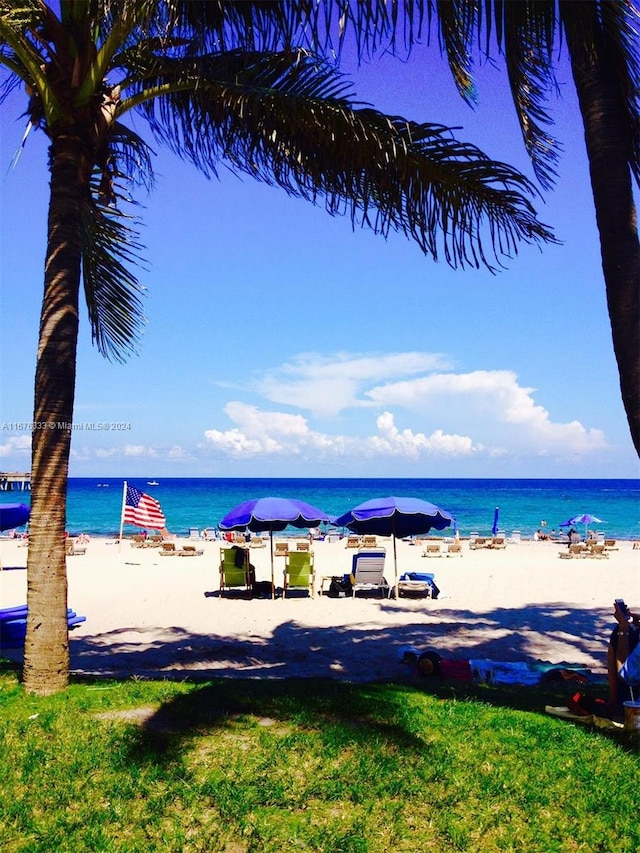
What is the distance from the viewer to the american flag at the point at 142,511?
19188 millimetres

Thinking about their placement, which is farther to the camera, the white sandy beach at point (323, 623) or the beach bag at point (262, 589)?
the beach bag at point (262, 589)

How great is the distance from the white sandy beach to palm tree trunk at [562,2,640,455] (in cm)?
455

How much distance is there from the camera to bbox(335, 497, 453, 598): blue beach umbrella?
1344 centimetres

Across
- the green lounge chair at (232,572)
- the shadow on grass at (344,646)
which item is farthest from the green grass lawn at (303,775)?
the green lounge chair at (232,572)

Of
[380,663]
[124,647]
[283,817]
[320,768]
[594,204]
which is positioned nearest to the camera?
[283,817]

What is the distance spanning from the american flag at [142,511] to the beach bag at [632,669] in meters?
16.1

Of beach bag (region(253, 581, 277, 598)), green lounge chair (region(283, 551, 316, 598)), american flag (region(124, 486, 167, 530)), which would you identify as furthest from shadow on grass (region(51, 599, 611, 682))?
american flag (region(124, 486, 167, 530))

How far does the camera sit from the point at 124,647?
9133 millimetres

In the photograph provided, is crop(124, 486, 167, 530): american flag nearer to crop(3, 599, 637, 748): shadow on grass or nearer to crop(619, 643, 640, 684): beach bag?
crop(3, 599, 637, 748): shadow on grass

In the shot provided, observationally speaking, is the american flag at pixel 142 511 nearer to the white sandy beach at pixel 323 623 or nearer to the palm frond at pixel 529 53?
the white sandy beach at pixel 323 623

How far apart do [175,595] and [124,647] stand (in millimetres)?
5684

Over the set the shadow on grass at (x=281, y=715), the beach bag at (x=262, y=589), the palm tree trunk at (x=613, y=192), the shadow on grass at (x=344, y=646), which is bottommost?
the beach bag at (x=262, y=589)

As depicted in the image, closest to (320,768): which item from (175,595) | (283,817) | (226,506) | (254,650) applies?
(283,817)

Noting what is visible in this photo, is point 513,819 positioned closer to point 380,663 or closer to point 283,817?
point 283,817
